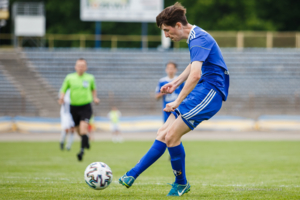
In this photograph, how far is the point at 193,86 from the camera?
14.8 ft

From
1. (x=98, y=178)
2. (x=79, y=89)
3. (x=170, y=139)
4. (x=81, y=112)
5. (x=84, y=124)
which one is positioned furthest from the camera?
(x=79, y=89)

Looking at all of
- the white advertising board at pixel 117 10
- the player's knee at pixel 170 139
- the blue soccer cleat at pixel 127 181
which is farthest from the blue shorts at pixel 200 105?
the white advertising board at pixel 117 10

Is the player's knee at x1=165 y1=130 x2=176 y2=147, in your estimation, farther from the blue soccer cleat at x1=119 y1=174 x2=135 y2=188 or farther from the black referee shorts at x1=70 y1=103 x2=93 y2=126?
the black referee shorts at x1=70 y1=103 x2=93 y2=126

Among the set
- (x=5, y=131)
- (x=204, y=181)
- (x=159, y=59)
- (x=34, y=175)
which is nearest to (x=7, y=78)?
(x=5, y=131)

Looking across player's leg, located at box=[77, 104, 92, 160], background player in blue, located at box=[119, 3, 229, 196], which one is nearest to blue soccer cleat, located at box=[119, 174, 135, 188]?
background player in blue, located at box=[119, 3, 229, 196]

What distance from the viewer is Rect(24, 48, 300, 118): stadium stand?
27.9 m

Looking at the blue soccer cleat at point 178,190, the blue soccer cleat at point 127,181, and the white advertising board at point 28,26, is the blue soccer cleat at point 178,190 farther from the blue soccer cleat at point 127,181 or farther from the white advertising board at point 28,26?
the white advertising board at point 28,26

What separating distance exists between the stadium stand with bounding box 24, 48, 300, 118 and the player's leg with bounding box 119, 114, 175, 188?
22.0m

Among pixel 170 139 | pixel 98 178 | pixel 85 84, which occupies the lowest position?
pixel 98 178

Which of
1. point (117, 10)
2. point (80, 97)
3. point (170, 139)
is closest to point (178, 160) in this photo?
point (170, 139)

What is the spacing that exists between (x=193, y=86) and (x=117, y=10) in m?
25.8

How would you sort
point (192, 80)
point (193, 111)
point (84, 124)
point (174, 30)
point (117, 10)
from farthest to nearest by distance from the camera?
point (117, 10), point (84, 124), point (174, 30), point (193, 111), point (192, 80)

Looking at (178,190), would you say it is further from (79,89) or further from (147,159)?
(79,89)

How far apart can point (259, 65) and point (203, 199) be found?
1083 inches
